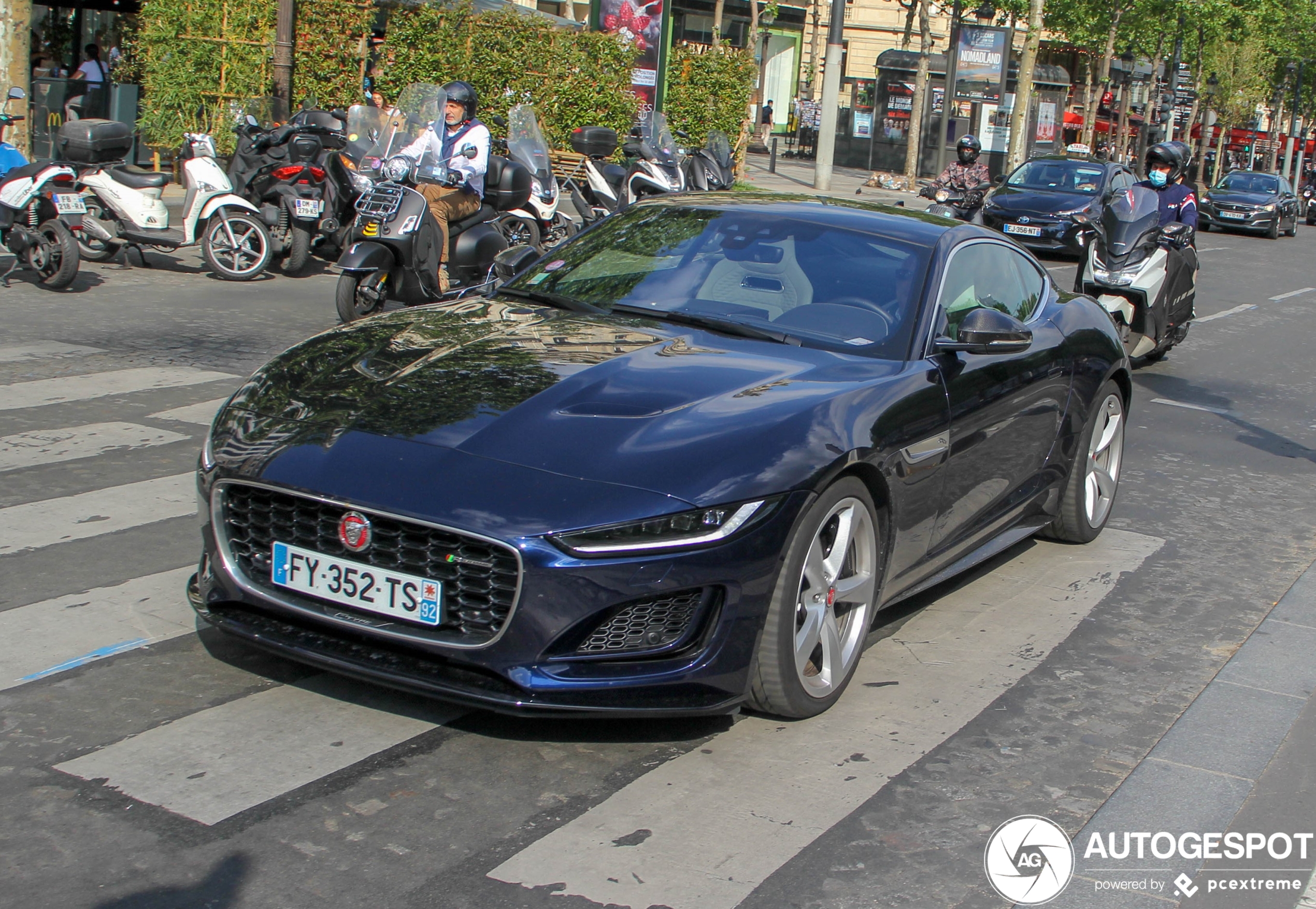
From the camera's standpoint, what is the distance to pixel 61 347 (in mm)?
9438

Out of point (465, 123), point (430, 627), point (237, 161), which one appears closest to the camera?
point (430, 627)

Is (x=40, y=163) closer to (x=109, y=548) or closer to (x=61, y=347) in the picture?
(x=61, y=347)

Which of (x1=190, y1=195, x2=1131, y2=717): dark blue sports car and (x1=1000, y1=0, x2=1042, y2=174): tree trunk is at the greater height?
(x1=1000, y1=0, x2=1042, y2=174): tree trunk

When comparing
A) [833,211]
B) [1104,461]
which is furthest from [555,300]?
[1104,461]

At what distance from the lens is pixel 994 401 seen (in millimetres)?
5270

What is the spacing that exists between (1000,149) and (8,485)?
39.6 metres

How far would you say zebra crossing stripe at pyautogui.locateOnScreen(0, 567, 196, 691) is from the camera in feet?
14.2

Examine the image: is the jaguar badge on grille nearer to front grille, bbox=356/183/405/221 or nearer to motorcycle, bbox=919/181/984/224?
front grille, bbox=356/183/405/221

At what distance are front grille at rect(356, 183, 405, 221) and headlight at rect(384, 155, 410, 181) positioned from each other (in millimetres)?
264

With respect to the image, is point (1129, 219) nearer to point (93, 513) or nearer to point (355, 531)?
point (93, 513)

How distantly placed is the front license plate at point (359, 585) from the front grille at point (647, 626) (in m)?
0.41

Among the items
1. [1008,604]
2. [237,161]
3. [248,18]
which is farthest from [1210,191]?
[1008,604]

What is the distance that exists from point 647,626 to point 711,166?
51.4 ft

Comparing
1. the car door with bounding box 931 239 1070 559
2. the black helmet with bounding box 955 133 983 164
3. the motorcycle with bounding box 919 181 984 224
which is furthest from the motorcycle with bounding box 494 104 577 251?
the car door with bounding box 931 239 1070 559
